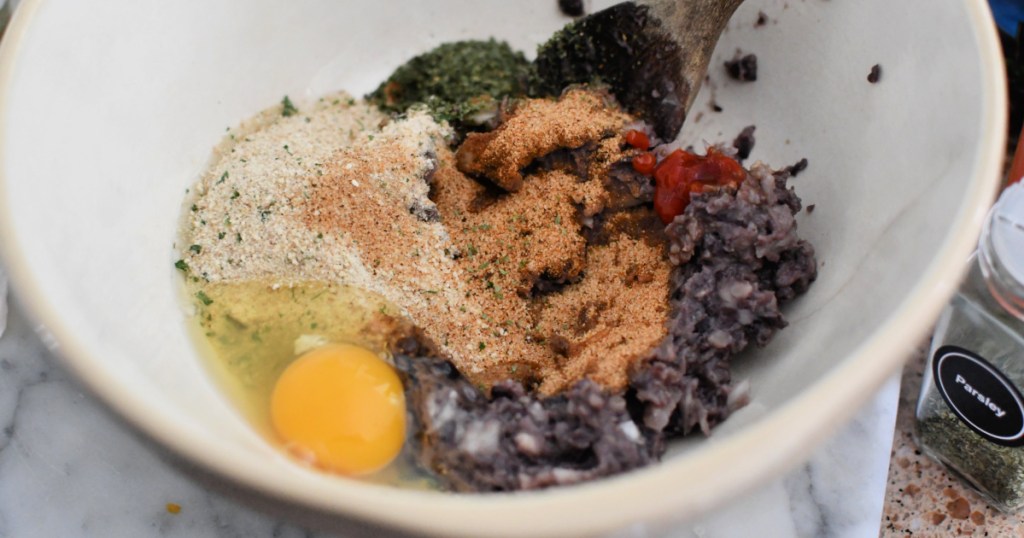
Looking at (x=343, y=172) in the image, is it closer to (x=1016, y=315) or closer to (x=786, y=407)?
(x=786, y=407)

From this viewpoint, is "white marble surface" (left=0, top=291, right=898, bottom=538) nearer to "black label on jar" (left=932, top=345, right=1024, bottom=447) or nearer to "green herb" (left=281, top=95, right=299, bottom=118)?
"black label on jar" (left=932, top=345, right=1024, bottom=447)

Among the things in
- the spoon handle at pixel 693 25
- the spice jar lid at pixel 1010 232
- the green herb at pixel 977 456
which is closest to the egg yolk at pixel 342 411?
the spoon handle at pixel 693 25

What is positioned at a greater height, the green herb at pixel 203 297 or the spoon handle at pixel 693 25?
the spoon handle at pixel 693 25

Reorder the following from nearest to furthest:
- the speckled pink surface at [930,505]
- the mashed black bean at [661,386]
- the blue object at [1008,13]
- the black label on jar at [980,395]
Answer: the mashed black bean at [661,386] → the black label on jar at [980,395] → the speckled pink surface at [930,505] → the blue object at [1008,13]

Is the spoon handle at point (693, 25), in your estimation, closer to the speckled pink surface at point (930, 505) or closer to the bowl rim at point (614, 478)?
the bowl rim at point (614, 478)

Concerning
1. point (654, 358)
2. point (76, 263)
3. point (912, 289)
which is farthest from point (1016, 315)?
point (76, 263)

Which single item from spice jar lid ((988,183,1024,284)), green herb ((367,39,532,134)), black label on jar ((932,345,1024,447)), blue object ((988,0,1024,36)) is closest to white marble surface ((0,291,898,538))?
black label on jar ((932,345,1024,447))
